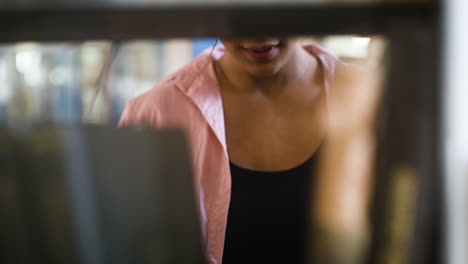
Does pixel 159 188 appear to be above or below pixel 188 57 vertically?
below

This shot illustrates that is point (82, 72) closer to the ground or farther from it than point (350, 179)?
farther from it

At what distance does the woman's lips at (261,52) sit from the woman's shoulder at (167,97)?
0.21 ft

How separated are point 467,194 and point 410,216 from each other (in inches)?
2.8

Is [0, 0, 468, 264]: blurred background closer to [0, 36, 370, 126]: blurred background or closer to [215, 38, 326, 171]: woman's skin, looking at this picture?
[0, 36, 370, 126]: blurred background

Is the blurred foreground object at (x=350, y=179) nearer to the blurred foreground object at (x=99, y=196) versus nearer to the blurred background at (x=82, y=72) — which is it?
the blurred background at (x=82, y=72)

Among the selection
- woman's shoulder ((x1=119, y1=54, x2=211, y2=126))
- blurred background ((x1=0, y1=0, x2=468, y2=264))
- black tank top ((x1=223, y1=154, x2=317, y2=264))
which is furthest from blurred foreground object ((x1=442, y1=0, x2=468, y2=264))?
woman's shoulder ((x1=119, y1=54, x2=211, y2=126))

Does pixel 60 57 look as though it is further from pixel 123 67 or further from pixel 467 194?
pixel 467 194

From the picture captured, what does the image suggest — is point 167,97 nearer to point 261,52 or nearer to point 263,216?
point 261,52

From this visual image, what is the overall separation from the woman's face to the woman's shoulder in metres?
0.04

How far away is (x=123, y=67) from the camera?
2.09 ft

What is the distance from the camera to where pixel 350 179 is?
1.99ft

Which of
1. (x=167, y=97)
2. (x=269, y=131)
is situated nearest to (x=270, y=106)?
(x=269, y=131)

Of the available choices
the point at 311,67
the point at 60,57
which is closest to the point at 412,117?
the point at 311,67

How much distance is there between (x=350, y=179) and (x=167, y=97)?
289 mm
